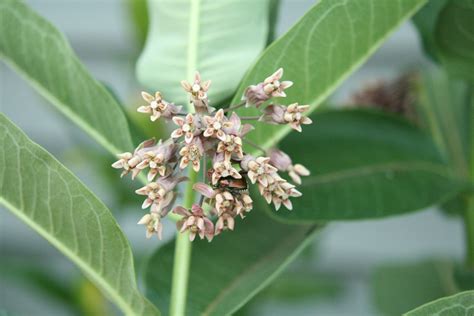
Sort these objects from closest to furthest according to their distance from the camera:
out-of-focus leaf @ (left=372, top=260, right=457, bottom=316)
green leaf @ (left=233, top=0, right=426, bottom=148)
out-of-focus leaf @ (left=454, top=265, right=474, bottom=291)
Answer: green leaf @ (left=233, top=0, right=426, bottom=148)
out-of-focus leaf @ (left=454, top=265, right=474, bottom=291)
out-of-focus leaf @ (left=372, top=260, right=457, bottom=316)

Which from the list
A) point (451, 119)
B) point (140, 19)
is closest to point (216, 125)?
point (451, 119)

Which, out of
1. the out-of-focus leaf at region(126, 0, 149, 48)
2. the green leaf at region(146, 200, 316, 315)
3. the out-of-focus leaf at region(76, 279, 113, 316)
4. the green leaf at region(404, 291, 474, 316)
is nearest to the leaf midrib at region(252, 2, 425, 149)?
the green leaf at region(146, 200, 316, 315)

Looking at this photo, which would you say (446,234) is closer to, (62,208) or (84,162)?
(84,162)

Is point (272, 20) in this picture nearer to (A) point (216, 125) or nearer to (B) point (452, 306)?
(A) point (216, 125)

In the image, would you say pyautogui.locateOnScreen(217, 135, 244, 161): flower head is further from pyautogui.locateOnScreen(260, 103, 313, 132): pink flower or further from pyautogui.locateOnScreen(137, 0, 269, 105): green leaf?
pyautogui.locateOnScreen(137, 0, 269, 105): green leaf

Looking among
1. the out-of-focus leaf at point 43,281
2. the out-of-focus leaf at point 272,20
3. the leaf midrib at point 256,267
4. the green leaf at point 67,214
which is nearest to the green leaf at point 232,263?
the leaf midrib at point 256,267

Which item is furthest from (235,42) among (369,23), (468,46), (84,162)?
(84,162)

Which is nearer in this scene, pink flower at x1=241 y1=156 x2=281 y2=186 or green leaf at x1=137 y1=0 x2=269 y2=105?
pink flower at x1=241 y1=156 x2=281 y2=186
